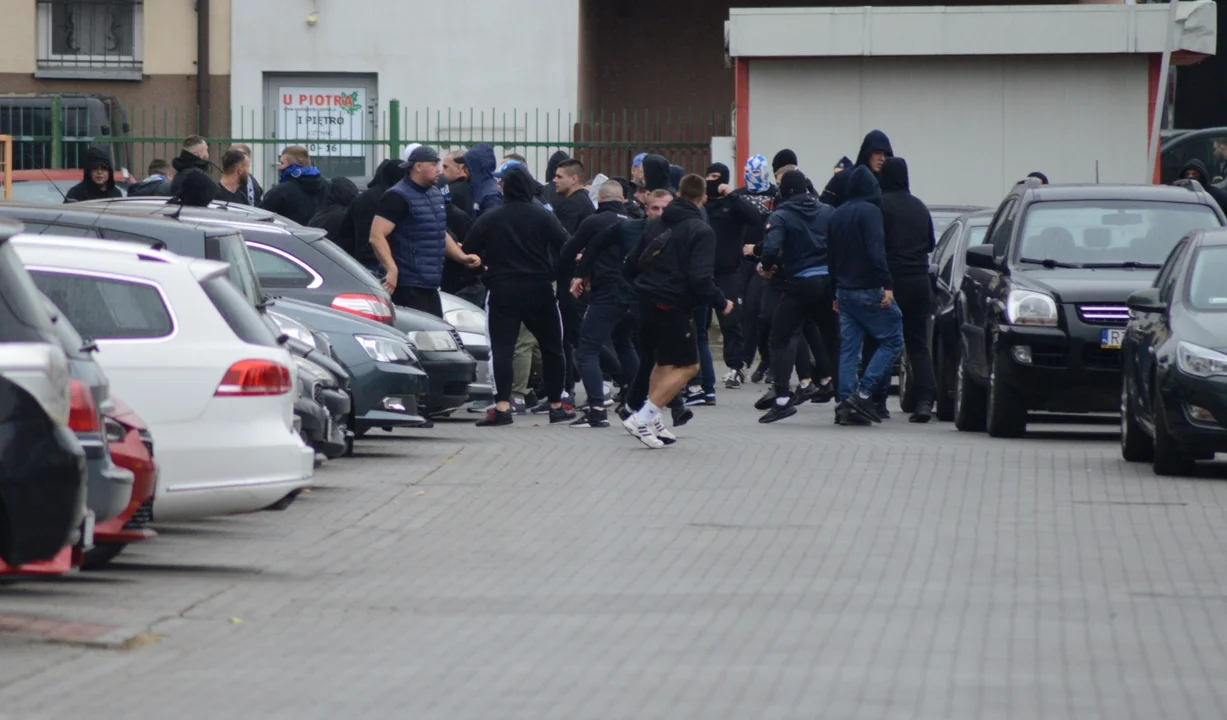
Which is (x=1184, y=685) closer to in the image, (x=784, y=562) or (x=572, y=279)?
(x=784, y=562)

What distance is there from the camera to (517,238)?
16.0 meters

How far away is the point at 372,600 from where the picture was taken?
8.70 metres

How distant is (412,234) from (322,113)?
13799mm

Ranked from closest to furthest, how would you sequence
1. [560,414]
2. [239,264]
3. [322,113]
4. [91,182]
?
Result: 1. [239,264]
2. [560,414]
3. [91,182]
4. [322,113]

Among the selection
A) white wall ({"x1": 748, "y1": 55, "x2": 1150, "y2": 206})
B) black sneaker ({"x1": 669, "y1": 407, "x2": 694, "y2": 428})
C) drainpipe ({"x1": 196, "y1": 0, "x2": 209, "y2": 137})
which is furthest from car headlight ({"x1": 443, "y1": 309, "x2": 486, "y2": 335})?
drainpipe ({"x1": 196, "y1": 0, "x2": 209, "y2": 137})

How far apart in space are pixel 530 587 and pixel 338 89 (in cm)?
2156

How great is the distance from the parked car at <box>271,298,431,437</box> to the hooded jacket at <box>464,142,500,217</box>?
16.0ft

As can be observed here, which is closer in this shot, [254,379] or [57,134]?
[254,379]

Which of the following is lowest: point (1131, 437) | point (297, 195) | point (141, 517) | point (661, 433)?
point (661, 433)

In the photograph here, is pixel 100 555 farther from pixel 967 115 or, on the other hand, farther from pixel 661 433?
pixel 967 115

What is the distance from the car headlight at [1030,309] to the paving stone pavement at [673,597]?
1.13 meters

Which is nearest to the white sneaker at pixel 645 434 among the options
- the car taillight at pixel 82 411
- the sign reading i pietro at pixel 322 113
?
the car taillight at pixel 82 411

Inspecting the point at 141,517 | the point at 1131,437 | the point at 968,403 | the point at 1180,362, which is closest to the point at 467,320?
the point at 968,403

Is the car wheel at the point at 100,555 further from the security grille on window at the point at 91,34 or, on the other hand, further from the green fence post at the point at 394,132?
the security grille on window at the point at 91,34
